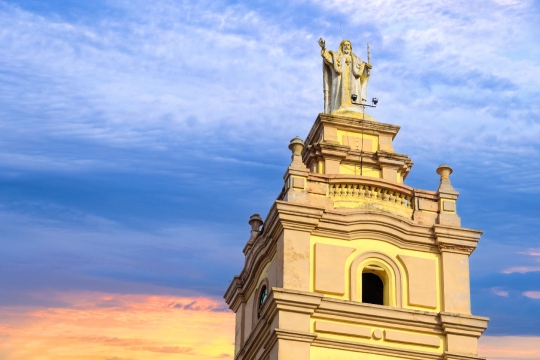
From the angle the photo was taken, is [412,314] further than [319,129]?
No

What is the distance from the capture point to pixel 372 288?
34.8 m

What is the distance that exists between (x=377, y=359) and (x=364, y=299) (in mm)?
2512

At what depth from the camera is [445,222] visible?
35062 mm

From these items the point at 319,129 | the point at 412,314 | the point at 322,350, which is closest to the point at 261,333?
the point at 322,350

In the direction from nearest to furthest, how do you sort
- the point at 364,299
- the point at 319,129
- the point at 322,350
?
the point at 322,350
the point at 364,299
the point at 319,129

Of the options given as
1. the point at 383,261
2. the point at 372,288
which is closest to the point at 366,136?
the point at 383,261

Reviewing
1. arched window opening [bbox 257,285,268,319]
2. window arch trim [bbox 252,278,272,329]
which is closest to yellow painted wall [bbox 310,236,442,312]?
window arch trim [bbox 252,278,272,329]

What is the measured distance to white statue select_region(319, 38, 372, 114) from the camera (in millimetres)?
38750

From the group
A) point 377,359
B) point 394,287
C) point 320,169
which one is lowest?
point 377,359

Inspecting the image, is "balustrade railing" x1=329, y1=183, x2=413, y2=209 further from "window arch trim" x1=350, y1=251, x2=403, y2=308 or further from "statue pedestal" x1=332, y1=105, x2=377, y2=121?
"statue pedestal" x1=332, y1=105, x2=377, y2=121

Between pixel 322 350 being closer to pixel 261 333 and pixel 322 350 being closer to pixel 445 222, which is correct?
pixel 261 333

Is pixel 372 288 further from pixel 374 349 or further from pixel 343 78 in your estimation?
pixel 343 78

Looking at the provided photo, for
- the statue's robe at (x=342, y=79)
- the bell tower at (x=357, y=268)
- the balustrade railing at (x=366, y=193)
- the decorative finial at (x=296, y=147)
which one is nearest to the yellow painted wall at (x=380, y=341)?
the bell tower at (x=357, y=268)

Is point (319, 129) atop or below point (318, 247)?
atop
